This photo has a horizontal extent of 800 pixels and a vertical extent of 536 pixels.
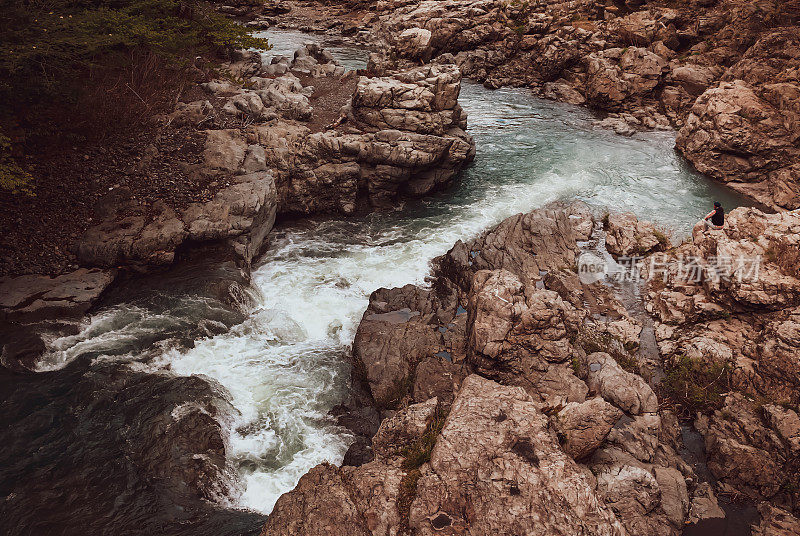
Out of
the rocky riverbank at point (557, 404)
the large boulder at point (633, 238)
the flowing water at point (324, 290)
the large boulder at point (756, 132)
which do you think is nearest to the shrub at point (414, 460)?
the rocky riverbank at point (557, 404)

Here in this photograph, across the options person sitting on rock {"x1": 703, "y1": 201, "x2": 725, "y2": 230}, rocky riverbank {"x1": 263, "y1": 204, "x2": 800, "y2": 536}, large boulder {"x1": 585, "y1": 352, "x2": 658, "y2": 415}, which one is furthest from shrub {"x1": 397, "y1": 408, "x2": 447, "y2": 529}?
person sitting on rock {"x1": 703, "y1": 201, "x2": 725, "y2": 230}

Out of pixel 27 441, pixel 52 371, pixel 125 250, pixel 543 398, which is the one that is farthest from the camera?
pixel 125 250

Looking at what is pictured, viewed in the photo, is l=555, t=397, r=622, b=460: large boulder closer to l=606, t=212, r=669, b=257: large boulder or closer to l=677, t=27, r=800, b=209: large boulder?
l=606, t=212, r=669, b=257: large boulder

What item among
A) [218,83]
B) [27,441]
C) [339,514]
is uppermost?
[218,83]

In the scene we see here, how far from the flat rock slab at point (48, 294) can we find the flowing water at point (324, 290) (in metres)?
0.75

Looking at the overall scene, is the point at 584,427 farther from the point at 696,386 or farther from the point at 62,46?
the point at 62,46

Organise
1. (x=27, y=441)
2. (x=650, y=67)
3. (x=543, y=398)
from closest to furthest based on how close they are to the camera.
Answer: (x=27, y=441) < (x=543, y=398) < (x=650, y=67)

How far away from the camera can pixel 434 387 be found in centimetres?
1266

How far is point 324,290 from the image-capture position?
57.3ft

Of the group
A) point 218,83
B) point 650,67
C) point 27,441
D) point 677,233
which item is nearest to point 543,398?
point 27,441

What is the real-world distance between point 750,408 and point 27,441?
18.9 meters

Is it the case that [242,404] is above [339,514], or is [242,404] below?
below

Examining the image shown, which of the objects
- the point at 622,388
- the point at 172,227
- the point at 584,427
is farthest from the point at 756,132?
the point at 172,227

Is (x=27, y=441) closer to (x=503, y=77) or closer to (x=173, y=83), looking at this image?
(x=173, y=83)
